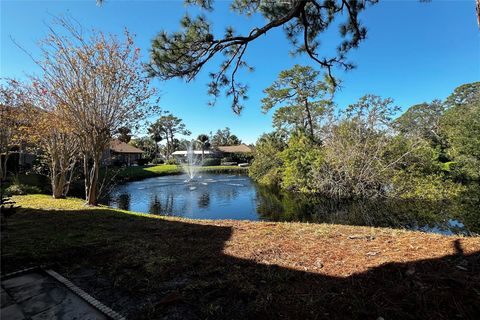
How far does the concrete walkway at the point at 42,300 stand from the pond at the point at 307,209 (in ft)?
23.4

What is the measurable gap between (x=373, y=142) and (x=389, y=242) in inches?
361

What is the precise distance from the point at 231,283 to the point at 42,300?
1.62 meters

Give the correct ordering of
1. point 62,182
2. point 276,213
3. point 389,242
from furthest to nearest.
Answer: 1. point 276,213
2. point 62,182
3. point 389,242

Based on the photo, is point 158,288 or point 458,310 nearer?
point 458,310

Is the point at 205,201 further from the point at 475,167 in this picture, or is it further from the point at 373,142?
the point at 475,167

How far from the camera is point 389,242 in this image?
366 centimetres

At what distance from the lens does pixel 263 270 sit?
9.20 feet

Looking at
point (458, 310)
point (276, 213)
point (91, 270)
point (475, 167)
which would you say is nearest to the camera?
point (458, 310)

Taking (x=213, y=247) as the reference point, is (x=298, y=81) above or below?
above

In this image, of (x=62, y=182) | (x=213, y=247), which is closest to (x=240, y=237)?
(x=213, y=247)

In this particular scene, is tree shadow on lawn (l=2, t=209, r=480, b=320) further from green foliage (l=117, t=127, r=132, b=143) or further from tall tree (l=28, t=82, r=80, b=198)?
tall tree (l=28, t=82, r=80, b=198)

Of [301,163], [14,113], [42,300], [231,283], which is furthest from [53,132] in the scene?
[301,163]

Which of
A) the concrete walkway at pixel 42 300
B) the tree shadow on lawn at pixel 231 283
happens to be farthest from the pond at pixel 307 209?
the concrete walkway at pixel 42 300

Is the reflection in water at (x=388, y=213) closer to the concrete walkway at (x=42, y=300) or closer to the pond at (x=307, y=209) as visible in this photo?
the pond at (x=307, y=209)
